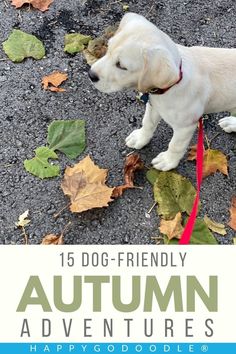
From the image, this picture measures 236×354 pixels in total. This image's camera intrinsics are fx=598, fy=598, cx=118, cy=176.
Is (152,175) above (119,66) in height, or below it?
below

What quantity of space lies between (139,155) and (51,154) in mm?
463

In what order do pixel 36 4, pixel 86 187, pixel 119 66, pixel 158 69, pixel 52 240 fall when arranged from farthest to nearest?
pixel 36 4 < pixel 86 187 < pixel 52 240 < pixel 119 66 < pixel 158 69

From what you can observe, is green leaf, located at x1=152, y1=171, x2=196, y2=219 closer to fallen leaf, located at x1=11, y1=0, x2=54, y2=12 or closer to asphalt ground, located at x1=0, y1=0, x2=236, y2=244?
asphalt ground, located at x1=0, y1=0, x2=236, y2=244

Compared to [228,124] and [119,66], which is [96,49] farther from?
[119,66]

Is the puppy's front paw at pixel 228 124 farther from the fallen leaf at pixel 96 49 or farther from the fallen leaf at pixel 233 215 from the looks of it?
the fallen leaf at pixel 96 49

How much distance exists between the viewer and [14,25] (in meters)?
3.64

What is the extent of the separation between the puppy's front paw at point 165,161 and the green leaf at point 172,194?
0.03m

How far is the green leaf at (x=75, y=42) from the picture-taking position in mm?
3537

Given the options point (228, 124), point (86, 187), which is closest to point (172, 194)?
point (86, 187)

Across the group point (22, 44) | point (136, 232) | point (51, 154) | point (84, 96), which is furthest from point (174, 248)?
point (22, 44)

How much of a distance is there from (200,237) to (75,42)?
1.44 m

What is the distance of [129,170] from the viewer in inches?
122

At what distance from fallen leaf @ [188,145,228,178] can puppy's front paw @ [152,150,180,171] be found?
0.16 m

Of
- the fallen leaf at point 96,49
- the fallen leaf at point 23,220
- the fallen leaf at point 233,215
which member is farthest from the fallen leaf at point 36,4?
the fallen leaf at point 233,215
